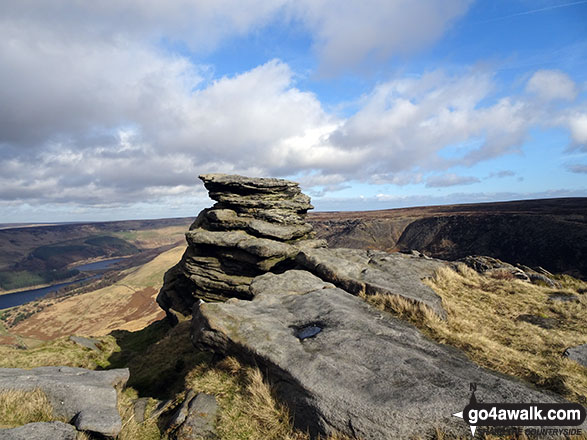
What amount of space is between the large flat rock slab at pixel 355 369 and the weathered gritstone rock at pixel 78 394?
3385 mm

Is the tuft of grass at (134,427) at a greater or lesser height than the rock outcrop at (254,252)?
lesser

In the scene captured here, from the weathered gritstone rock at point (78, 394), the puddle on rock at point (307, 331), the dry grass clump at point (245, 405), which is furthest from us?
the puddle on rock at point (307, 331)

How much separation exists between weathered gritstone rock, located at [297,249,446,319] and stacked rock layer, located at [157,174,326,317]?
5.51 meters

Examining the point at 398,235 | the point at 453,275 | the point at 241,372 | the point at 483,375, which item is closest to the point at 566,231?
the point at 398,235

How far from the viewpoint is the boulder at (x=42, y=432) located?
6469 millimetres

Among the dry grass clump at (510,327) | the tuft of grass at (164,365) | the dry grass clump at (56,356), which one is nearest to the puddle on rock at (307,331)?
the dry grass clump at (510,327)

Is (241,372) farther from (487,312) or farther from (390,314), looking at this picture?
(487,312)

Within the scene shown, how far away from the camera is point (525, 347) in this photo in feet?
35.7

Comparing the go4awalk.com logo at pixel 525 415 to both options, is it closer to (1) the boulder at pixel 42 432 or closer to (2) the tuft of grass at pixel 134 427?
(2) the tuft of grass at pixel 134 427

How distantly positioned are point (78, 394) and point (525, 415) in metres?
12.8

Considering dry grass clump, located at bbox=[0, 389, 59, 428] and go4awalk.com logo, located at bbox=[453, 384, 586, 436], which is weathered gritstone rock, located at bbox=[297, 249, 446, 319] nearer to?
go4awalk.com logo, located at bbox=[453, 384, 586, 436]

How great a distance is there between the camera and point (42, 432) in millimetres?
6730

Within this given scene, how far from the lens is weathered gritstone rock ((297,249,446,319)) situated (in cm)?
1455

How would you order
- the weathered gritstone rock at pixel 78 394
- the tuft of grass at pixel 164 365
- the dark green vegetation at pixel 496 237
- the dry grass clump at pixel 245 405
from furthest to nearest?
the dark green vegetation at pixel 496 237
the tuft of grass at pixel 164 365
the dry grass clump at pixel 245 405
the weathered gritstone rock at pixel 78 394
